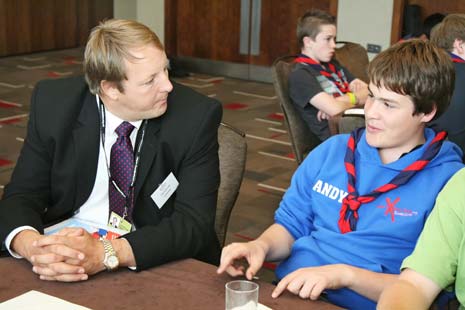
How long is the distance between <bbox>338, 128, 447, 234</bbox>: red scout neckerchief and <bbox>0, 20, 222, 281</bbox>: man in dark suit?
1.29ft

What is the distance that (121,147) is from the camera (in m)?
2.18

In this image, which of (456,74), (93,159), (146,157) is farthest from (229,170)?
(456,74)

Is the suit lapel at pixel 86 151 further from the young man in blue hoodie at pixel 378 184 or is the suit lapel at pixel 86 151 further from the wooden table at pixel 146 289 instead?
the young man in blue hoodie at pixel 378 184

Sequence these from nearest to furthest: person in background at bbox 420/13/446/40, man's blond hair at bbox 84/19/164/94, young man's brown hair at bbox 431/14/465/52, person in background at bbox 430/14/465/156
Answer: man's blond hair at bbox 84/19/164/94 → person in background at bbox 430/14/465/156 → young man's brown hair at bbox 431/14/465/52 → person in background at bbox 420/13/446/40

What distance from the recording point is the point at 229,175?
2395 millimetres

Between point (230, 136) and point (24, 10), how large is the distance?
766 cm

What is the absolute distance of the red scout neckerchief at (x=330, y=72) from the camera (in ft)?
14.1

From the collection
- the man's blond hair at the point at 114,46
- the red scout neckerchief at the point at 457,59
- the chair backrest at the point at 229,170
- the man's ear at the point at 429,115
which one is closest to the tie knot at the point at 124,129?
the man's blond hair at the point at 114,46

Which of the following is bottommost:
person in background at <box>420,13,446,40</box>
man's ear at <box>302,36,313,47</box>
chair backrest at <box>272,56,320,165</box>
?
chair backrest at <box>272,56,320,165</box>

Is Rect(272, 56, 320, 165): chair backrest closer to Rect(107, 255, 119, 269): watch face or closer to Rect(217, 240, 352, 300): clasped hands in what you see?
Rect(217, 240, 352, 300): clasped hands

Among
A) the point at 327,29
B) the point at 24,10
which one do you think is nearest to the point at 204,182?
the point at 327,29

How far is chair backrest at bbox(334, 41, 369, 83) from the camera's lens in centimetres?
494

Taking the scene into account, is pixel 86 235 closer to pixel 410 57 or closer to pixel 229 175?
pixel 229 175

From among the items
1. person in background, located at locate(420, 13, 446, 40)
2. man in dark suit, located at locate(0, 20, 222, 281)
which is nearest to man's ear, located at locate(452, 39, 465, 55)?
man in dark suit, located at locate(0, 20, 222, 281)
